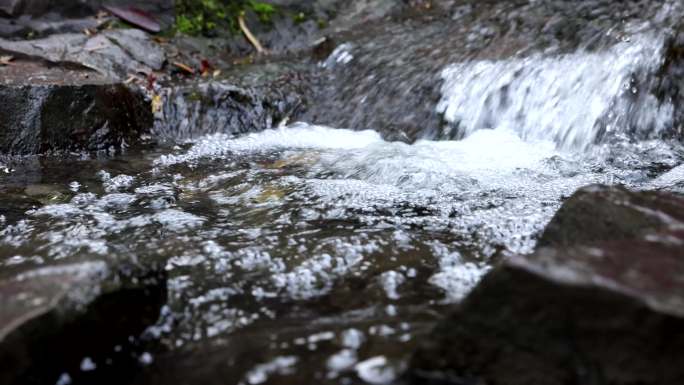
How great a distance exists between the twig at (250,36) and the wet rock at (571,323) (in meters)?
6.77

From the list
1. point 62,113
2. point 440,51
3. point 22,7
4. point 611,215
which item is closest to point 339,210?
point 611,215

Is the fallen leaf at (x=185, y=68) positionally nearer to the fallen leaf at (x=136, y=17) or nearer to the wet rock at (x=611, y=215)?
the fallen leaf at (x=136, y=17)

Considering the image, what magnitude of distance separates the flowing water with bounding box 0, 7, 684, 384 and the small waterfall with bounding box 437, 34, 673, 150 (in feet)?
0.04

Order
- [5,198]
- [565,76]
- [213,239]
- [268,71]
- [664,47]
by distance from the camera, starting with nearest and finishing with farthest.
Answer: [213,239]
[5,198]
[664,47]
[565,76]
[268,71]

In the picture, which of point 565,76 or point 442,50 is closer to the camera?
point 565,76

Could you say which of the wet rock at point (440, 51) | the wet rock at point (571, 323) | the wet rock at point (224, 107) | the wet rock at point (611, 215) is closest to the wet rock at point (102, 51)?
the wet rock at point (224, 107)

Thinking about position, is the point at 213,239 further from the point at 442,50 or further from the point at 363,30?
the point at 363,30

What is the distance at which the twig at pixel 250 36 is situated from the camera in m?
8.06

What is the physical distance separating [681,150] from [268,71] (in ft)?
13.7

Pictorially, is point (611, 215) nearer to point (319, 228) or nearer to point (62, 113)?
point (319, 228)

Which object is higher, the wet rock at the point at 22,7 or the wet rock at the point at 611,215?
the wet rock at the point at 22,7

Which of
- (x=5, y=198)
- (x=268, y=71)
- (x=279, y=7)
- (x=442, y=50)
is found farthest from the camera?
(x=279, y=7)

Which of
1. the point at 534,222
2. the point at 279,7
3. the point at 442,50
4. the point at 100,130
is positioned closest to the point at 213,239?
the point at 534,222

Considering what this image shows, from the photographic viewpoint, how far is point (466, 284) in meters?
2.46
